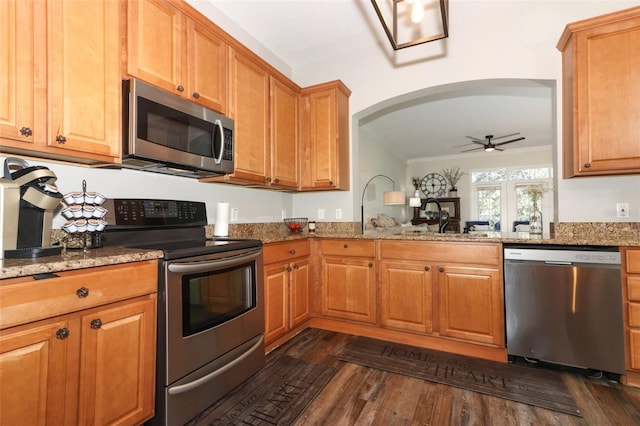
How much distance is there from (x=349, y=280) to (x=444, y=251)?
88 centimetres

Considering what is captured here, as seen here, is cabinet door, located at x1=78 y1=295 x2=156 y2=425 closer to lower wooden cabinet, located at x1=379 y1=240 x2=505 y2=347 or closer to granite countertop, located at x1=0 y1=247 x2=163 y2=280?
granite countertop, located at x1=0 y1=247 x2=163 y2=280

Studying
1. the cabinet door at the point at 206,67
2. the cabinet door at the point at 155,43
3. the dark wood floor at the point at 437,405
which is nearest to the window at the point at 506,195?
the dark wood floor at the point at 437,405

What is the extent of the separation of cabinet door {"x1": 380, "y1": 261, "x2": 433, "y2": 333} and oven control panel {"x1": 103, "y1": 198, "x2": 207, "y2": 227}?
5.31ft

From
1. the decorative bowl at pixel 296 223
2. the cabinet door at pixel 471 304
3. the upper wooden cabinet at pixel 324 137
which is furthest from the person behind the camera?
the decorative bowl at pixel 296 223

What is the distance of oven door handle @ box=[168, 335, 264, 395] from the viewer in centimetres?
150

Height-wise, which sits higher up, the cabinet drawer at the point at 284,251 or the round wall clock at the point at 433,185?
the round wall clock at the point at 433,185

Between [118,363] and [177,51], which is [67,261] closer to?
[118,363]

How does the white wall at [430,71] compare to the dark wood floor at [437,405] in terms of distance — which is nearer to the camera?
the dark wood floor at [437,405]

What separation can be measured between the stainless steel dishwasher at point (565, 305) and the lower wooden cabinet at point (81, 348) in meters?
2.37

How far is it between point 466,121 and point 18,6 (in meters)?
5.42

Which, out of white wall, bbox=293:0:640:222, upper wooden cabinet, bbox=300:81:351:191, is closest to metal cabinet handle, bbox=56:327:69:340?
upper wooden cabinet, bbox=300:81:351:191

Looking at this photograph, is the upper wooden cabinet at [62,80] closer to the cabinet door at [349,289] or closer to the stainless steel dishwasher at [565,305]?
the cabinet door at [349,289]

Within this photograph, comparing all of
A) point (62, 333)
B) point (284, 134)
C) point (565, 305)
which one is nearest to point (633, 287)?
point (565, 305)

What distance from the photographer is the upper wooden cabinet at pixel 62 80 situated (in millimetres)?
1285
